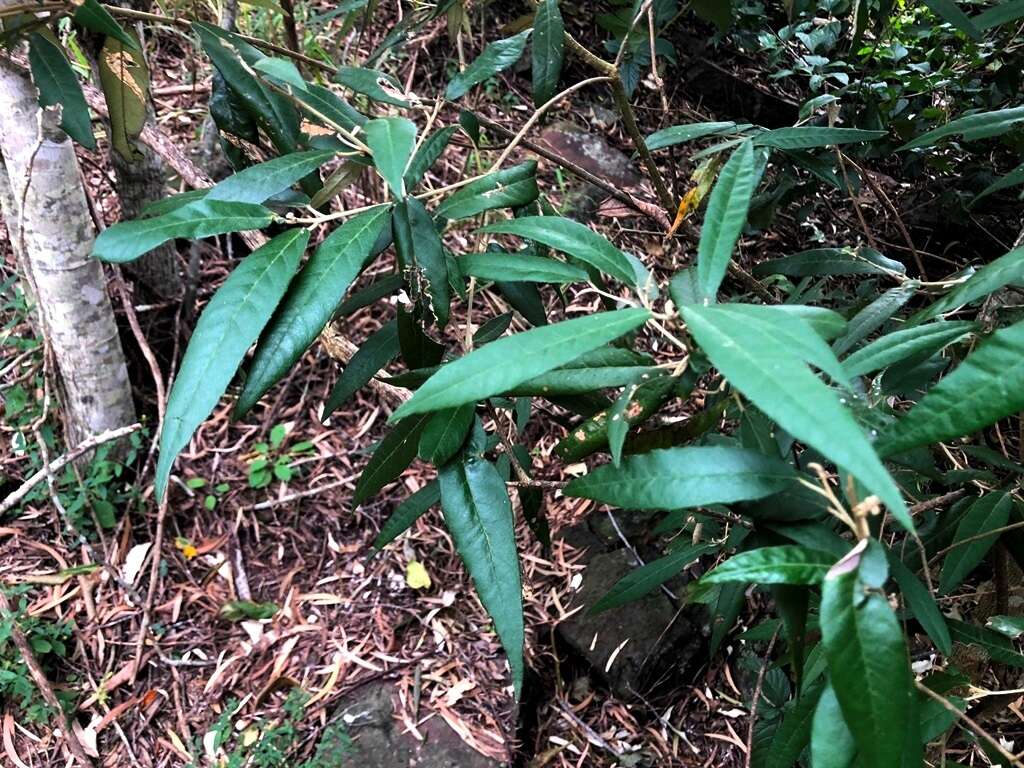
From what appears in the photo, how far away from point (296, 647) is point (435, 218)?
4.21ft

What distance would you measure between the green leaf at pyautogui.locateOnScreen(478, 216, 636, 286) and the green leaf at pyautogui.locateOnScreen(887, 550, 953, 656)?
32 cm

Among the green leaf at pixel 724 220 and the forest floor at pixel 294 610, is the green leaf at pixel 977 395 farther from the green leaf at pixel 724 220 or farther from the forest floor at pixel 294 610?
the forest floor at pixel 294 610

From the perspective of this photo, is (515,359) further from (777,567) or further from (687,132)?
(687,132)

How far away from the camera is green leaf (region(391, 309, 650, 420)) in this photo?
469 millimetres

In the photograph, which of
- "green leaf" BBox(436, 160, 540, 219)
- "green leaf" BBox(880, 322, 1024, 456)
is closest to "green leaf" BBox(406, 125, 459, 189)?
"green leaf" BBox(436, 160, 540, 219)

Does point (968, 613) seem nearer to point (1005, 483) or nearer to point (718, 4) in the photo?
point (1005, 483)

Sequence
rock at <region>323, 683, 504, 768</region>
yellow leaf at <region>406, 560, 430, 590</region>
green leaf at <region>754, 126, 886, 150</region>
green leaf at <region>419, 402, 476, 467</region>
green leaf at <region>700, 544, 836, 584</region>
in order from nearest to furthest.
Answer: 1. green leaf at <region>700, 544, 836, 584</region>
2. green leaf at <region>419, 402, 476, 467</region>
3. green leaf at <region>754, 126, 886, 150</region>
4. rock at <region>323, 683, 504, 768</region>
5. yellow leaf at <region>406, 560, 430, 590</region>

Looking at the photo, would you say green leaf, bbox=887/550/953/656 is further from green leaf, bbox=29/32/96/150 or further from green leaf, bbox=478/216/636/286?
green leaf, bbox=29/32/96/150

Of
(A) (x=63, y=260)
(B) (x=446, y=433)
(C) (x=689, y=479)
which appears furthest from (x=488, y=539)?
(A) (x=63, y=260)

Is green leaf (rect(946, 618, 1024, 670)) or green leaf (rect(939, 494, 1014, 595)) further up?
green leaf (rect(939, 494, 1014, 595))


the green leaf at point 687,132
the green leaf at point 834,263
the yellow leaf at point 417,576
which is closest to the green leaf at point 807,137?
the green leaf at point 687,132

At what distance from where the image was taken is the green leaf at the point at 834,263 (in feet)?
3.41

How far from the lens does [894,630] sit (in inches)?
16.7

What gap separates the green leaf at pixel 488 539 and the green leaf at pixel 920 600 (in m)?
0.31
